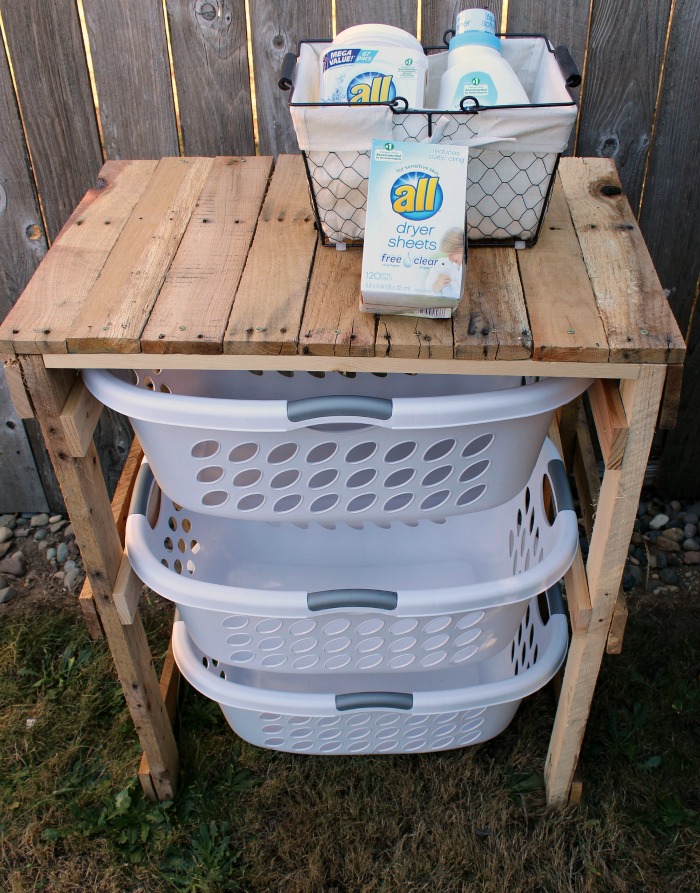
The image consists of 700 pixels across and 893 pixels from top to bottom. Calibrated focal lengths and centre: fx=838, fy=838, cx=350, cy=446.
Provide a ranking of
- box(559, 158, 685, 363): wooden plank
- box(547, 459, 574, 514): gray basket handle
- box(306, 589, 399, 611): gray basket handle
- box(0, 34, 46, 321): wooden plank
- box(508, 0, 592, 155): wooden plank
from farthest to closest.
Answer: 1. box(0, 34, 46, 321): wooden plank
2. box(508, 0, 592, 155): wooden plank
3. box(547, 459, 574, 514): gray basket handle
4. box(306, 589, 399, 611): gray basket handle
5. box(559, 158, 685, 363): wooden plank

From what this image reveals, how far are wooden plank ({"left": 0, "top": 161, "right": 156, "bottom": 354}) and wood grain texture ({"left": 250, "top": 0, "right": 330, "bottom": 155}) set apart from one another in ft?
0.94

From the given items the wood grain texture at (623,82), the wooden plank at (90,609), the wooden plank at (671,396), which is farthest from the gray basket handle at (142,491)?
the wood grain texture at (623,82)

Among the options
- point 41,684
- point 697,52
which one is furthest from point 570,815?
point 697,52

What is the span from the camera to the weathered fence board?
5.22ft

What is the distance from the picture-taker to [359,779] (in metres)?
1.70

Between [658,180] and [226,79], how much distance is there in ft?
2.96

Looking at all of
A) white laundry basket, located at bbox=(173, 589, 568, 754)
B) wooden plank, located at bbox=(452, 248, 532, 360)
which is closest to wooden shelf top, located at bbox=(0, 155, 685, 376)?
wooden plank, located at bbox=(452, 248, 532, 360)

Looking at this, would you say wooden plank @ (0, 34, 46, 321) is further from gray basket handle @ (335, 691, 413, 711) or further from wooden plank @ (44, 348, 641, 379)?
gray basket handle @ (335, 691, 413, 711)

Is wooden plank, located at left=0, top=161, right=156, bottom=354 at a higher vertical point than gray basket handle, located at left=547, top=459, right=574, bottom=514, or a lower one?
higher

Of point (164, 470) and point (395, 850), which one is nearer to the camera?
point (164, 470)

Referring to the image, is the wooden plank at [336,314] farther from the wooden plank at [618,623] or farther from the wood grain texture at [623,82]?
the wood grain texture at [623,82]

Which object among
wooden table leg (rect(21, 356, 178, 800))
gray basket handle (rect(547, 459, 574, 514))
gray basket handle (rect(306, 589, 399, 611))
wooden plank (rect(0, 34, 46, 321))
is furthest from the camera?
wooden plank (rect(0, 34, 46, 321))

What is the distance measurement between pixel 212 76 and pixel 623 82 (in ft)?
2.62

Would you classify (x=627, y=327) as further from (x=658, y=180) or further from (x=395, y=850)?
(x=395, y=850)
